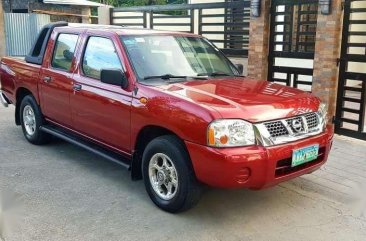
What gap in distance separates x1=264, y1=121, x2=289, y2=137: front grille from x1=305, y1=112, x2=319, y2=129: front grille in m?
0.39

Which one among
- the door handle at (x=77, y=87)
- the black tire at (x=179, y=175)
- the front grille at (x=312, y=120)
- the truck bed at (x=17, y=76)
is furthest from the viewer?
the truck bed at (x=17, y=76)

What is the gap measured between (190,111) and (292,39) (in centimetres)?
463

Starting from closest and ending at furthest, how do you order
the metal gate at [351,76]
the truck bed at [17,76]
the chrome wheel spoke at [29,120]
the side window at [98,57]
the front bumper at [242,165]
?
the front bumper at [242,165], the side window at [98,57], the truck bed at [17,76], the chrome wheel spoke at [29,120], the metal gate at [351,76]

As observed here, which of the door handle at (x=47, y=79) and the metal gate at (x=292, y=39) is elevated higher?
the metal gate at (x=292, y=39)

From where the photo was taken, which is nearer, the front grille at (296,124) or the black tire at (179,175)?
the black tire at (179,175)

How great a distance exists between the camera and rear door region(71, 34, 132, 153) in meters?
4.68

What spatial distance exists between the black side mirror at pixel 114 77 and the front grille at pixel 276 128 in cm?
157

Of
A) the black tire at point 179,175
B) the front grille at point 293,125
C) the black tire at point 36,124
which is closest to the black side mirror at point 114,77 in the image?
the black tire at point 179,175

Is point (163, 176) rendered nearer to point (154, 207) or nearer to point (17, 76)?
point (154, 207)

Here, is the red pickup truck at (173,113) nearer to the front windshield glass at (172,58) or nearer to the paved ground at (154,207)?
the front windshield glass at (172,58)

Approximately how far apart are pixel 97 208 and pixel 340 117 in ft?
15.0

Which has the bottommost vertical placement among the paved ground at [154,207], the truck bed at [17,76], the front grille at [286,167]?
the paved ground at [154,207]

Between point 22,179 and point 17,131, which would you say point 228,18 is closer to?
point 17,131

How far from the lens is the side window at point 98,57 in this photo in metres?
4.89
